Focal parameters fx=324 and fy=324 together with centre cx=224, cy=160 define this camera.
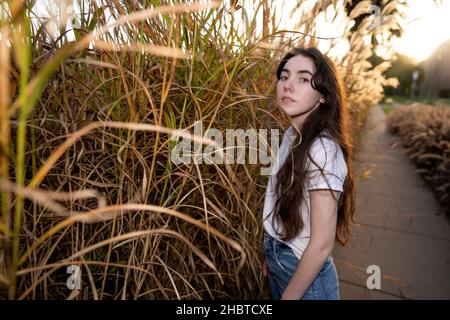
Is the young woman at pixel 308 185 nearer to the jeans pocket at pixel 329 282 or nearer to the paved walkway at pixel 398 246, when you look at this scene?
the jeans pocket at pixel 329 282

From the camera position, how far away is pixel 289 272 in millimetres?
1134

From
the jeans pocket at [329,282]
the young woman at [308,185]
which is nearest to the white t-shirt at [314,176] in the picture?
the young woman at [308,185]

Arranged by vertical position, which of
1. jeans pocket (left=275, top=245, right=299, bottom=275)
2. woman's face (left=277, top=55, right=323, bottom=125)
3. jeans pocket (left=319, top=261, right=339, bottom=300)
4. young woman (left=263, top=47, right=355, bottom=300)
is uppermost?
woman's face (left=277, top=55, right=323, bottom=125)

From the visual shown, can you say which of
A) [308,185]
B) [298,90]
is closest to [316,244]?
[308,185]

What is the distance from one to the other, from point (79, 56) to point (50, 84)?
12cm

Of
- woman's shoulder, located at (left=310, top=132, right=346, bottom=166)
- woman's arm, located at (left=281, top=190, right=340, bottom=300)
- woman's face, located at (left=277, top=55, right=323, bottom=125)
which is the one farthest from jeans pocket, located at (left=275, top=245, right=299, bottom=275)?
woman's face, located at (left=277, top=55, right=323, bottom=125)

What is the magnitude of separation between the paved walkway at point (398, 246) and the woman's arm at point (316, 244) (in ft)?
2.20

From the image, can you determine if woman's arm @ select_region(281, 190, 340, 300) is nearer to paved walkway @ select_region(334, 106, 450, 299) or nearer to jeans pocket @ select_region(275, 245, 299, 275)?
jeans pocket @ select_region(275, 245, 299, 275)

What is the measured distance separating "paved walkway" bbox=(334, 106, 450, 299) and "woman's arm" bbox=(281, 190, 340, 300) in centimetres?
67

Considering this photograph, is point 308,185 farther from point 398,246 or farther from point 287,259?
point 398,246

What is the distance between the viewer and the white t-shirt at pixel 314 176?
0.98 metres

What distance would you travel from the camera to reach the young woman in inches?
37.8

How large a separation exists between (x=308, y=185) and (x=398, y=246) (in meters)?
1.73
